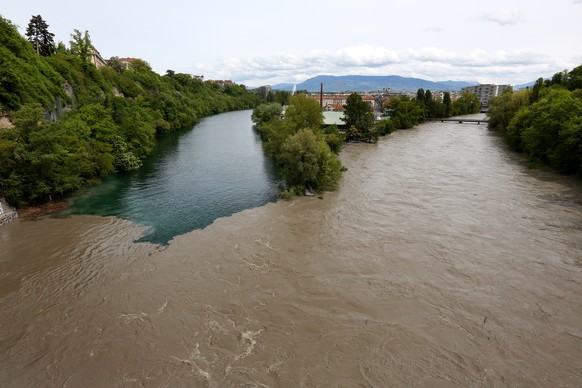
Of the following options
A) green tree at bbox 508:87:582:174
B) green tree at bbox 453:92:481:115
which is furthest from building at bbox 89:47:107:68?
green tree at bbox 453:92:481:115

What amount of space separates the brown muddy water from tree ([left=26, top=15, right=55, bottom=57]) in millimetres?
38951

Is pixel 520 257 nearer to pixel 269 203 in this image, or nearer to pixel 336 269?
pixel 336 269

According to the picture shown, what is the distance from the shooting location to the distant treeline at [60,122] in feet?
79.6

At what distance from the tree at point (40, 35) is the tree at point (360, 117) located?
46086 mm

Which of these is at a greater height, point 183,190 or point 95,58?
point 95,58

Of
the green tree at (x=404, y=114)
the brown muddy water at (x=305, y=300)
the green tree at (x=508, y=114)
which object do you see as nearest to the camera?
the brown muddy water at (x=305, y=300)

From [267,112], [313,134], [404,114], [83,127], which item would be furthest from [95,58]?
[404,114]

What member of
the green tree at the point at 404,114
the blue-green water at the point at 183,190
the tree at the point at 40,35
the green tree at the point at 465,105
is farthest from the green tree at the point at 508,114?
the tree at the point at 40,35

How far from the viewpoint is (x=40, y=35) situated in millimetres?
48469

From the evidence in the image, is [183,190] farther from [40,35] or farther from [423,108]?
[423,108]

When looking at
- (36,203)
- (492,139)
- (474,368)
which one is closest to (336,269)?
(474,368)

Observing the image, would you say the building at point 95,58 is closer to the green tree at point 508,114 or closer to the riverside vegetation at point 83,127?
the riverside vegetation at point 83,127

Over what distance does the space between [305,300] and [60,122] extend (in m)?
28.8

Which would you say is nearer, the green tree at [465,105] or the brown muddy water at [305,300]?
the brown muddy water at [305,300]
